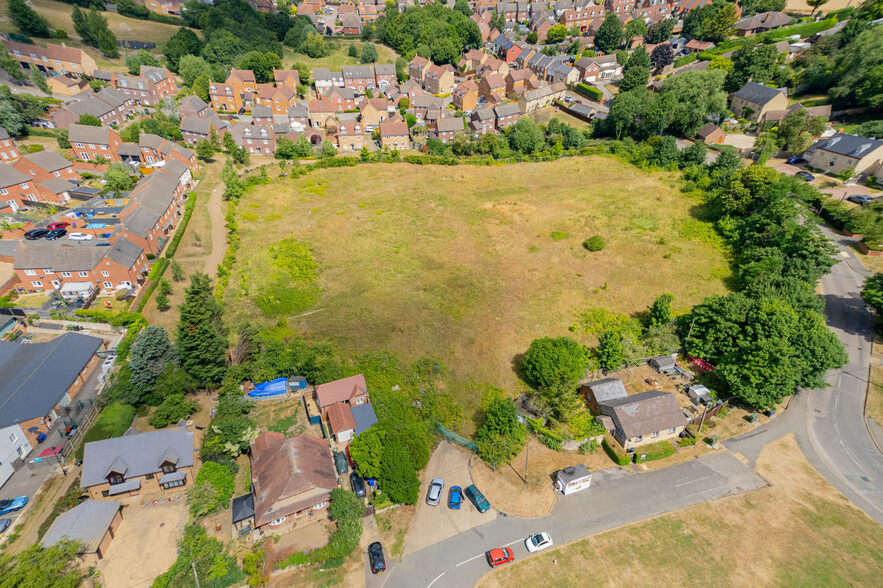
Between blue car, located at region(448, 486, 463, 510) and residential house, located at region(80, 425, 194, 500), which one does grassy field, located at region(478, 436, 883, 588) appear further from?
residential house, located at region(80, 425, 194, 500)

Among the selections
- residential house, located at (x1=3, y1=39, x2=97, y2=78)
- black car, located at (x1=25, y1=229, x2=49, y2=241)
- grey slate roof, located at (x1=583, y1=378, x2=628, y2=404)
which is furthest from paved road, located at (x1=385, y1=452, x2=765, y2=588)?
residential house, located at (x1=3, y1=39, x2=97, y2=78)

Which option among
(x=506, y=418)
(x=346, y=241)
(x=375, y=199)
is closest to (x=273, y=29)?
(x=375, y=199)

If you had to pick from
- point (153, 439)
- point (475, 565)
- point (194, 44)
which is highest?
point (194, 44)

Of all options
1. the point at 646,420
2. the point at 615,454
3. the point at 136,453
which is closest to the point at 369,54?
the point at 136,453

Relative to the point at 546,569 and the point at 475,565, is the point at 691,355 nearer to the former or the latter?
the point at 546,569

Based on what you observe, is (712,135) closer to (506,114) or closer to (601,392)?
(506,114)

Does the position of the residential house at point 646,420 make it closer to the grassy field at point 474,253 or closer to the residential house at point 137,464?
the grassy field at point 474,253

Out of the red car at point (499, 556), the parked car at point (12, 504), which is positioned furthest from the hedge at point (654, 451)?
the parked car at point (12, 504)
